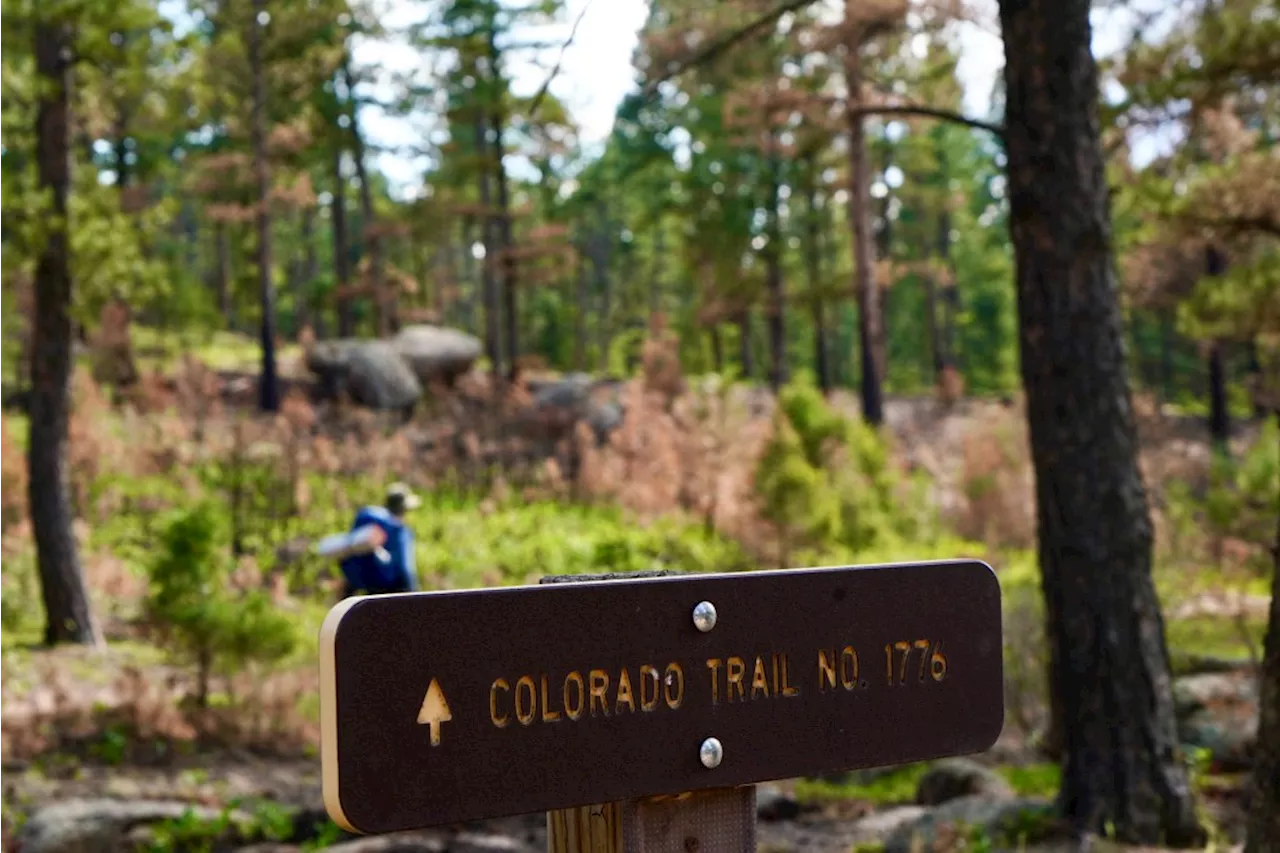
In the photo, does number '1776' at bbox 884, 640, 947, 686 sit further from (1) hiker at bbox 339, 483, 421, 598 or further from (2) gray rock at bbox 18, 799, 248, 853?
(1) hiker at bbox 339, 483, 421, 598

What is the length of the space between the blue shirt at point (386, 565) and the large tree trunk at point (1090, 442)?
16.5 ft

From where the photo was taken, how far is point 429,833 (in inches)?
263

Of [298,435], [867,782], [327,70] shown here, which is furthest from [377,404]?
[867,782]

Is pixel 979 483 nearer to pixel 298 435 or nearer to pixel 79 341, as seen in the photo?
pixel 298 435

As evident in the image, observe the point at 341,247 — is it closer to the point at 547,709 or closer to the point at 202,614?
the point at 202,614

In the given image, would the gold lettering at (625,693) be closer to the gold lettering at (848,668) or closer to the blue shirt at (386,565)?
Result: the gold lettering at (848,668)

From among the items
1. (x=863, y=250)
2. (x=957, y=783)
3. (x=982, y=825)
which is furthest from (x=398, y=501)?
(x=863, y=250)

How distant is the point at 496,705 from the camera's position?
1.69 meters

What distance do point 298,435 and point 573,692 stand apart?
18816mm

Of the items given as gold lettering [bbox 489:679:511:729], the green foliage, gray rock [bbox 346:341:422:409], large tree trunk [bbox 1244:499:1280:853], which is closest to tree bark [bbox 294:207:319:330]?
gray rock [bbox 346:341:422:409]

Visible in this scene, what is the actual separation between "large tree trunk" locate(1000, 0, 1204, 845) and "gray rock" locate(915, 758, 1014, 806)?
1.37 meters

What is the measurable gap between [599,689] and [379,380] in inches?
890

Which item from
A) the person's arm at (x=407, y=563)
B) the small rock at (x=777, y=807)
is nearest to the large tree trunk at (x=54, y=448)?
the person's arm at (x=407, y=563)

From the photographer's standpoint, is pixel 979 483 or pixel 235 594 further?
pixel 979 483
